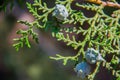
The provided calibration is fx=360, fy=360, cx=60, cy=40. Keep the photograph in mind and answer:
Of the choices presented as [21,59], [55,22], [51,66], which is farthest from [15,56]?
[55,22]

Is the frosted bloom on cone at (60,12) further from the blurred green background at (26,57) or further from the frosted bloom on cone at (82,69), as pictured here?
the blurred green background at (26,57)

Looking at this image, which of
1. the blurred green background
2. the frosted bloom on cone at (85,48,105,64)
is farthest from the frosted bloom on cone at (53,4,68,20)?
the blurred green background

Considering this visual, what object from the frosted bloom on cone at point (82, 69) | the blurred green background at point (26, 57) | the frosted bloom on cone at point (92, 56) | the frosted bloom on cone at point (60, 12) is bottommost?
the blurred green background at point (26, 57)

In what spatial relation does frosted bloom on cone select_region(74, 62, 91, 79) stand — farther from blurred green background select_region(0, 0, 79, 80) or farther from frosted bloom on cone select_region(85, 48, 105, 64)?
blurred green background select_region(0, 0, 79, 80)

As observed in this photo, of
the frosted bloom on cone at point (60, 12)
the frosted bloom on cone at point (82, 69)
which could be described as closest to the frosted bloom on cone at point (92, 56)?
the frosted bloom on cone at point (82, 69)

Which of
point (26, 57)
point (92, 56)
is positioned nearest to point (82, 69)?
point (92, 56)

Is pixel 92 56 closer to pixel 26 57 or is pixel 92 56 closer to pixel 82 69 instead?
pixel 82 69

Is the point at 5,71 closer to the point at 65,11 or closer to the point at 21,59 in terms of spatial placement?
the point at 21,59
